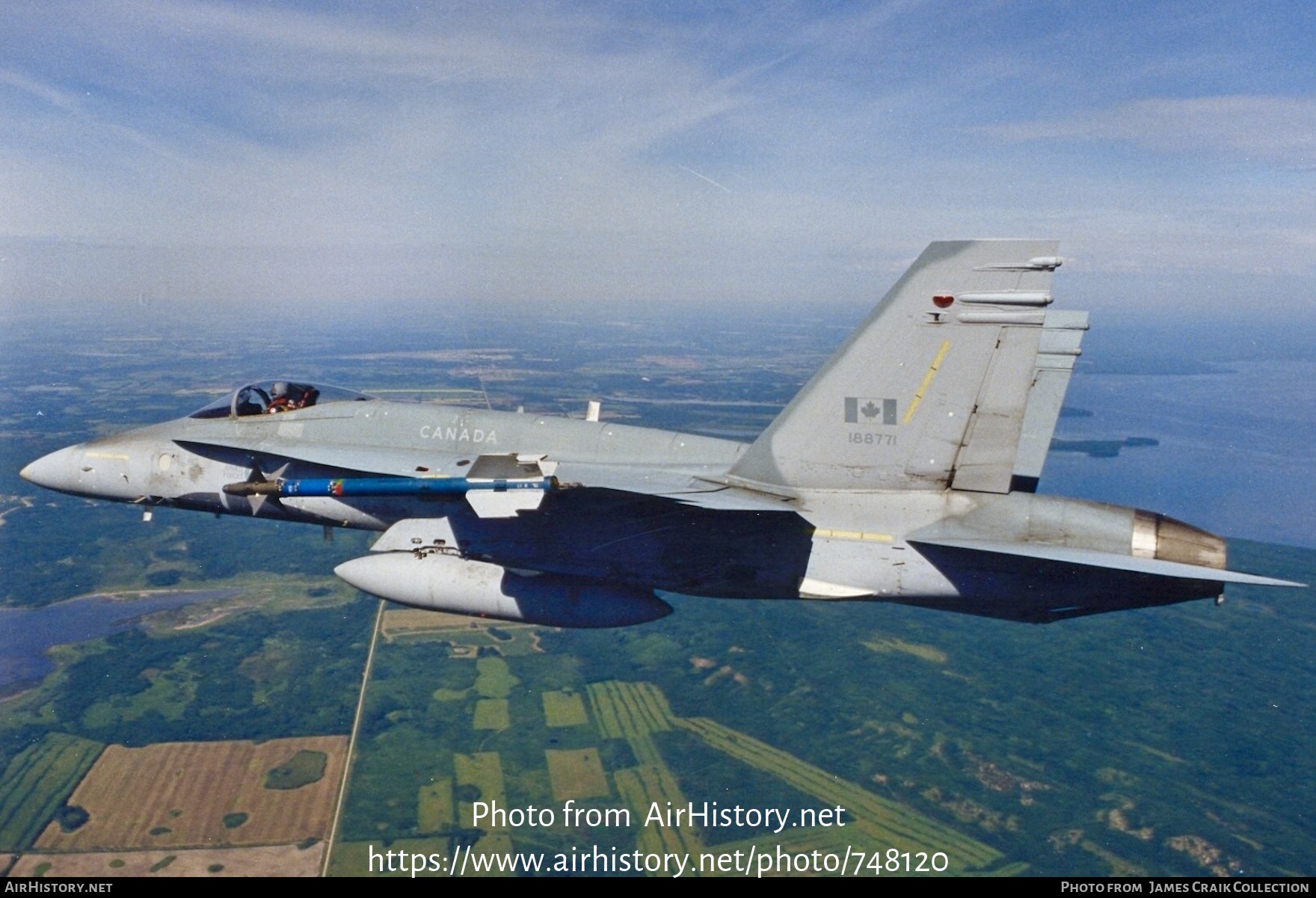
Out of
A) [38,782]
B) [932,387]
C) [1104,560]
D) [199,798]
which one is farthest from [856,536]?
[38,782]

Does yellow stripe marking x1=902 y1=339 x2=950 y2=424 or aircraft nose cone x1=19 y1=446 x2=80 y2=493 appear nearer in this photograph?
yellow stripe marking x1=902 y1=339 x2=950 y2=424

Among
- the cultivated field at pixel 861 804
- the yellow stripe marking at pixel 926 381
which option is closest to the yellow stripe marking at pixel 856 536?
the yellow stripe marking at pixel 926 381

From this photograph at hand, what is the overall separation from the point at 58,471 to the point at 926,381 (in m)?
12.8

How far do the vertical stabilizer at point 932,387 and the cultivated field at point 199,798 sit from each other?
16.8 m

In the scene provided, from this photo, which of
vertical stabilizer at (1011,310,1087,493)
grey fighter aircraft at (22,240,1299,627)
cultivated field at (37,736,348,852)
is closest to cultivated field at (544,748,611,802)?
cultivated field at (37,736,348,852)

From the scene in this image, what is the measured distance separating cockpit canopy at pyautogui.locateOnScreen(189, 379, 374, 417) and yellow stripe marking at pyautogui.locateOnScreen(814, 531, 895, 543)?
24.3 ft

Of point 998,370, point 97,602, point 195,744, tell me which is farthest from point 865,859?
point 97,602

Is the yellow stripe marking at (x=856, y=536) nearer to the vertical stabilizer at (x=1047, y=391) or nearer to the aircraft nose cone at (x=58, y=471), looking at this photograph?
the vertical stabilizer at (x=1047, y=391)

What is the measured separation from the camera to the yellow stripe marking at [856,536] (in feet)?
26.8

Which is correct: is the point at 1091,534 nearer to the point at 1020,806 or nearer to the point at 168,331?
the point at 1020,806

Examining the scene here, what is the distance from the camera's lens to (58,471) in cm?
1073

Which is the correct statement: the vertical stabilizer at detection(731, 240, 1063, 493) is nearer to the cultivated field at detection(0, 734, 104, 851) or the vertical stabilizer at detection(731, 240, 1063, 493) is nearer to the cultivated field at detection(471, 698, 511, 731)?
the cultivated field at detection(471, 698, 511, 731)

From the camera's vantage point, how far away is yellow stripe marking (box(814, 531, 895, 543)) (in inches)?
322

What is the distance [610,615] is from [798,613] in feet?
80.5
